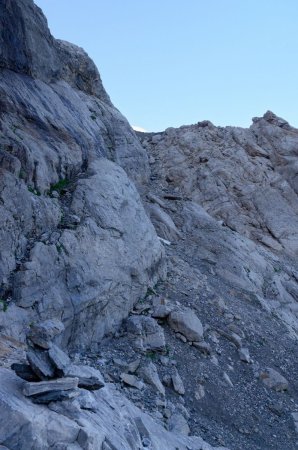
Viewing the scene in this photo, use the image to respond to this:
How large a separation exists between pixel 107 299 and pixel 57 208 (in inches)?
148

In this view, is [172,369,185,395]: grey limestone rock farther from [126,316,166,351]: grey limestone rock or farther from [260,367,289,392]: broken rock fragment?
[260,367,289,392]: broken rock fragment

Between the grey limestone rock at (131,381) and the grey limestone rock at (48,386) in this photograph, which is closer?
the grey limestone rock at (48,386)

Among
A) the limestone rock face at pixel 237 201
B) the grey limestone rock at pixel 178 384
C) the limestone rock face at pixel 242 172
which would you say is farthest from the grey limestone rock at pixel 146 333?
the limestone rock face at pixel 242 172

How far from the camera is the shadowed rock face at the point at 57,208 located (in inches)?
513

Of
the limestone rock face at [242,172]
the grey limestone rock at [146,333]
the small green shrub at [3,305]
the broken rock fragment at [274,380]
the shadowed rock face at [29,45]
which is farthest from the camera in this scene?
the limestone rock face at [242,172]

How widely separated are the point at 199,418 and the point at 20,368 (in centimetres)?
671

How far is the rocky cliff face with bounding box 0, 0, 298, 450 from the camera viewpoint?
8.88m

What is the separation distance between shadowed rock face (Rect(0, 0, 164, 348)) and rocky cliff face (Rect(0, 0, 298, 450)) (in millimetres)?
57

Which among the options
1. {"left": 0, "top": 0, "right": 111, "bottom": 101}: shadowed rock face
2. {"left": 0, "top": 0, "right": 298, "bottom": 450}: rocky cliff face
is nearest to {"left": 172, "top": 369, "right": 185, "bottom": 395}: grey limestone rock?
{"left": 0, "top": 0, "right": 298, "bottom": 450}: rocky cliff face

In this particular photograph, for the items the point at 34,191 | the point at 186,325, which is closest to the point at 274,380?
the point at 186,325

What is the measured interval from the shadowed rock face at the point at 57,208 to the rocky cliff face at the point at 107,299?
2.3 inches

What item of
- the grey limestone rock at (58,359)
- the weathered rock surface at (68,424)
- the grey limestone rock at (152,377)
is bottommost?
the grey limestone rock at (152,377)

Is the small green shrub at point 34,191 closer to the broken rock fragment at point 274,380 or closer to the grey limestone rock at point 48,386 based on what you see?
the grey limestone rock at point 48,386

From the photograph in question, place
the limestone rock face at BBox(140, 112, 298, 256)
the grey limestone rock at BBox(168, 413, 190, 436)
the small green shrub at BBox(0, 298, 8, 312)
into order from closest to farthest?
the grey limestone rock at BBox(168, 413, 190, 436) < the small green shrub at BBox(0, 298, 8, 312) < the limestone rock face at BBox(140, 112, 298, 256)
